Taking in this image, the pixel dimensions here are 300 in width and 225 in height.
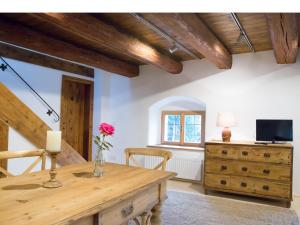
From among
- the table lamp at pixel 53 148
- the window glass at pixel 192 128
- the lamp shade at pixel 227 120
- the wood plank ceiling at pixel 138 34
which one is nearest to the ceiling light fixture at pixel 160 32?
the wood plank ceiling at pixel 138 34

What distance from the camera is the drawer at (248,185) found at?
11.5 feet

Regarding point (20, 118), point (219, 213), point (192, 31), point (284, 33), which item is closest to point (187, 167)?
point (219, 213)

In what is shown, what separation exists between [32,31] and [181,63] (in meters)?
2.65

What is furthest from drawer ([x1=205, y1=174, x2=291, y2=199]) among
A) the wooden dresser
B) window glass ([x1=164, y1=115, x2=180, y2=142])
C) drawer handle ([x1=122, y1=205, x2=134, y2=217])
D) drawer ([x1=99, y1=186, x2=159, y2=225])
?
drawer handle ([x1=122, y1=205, x2=134, y2=217])

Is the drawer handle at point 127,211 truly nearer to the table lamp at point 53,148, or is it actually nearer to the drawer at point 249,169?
the table lamp at point 53,148

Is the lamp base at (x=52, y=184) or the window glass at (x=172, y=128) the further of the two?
the window glass at (x=172, y=128)

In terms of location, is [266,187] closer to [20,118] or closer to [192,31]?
[192,31]

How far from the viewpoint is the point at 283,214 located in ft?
10.5

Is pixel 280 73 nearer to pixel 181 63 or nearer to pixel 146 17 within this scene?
pixel 181 63

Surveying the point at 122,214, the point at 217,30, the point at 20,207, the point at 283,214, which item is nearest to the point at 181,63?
the point at 217,30

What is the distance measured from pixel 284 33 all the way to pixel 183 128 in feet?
9.67

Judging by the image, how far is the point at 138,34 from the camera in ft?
11.8

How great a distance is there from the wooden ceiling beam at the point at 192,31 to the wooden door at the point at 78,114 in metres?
3.02

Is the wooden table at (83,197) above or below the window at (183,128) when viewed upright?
below
